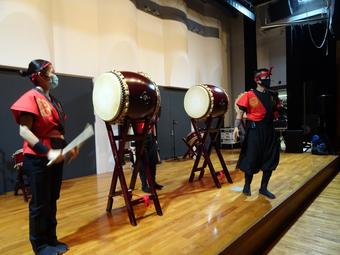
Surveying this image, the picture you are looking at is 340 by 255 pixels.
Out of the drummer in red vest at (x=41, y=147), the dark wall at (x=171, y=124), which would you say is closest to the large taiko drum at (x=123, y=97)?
the drummer in red vest at (x=41, y=147)

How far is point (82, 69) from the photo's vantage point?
14.1 ft

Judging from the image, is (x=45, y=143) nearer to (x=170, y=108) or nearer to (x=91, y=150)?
(x=91, y=150)

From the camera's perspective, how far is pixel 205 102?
3338 millimetres

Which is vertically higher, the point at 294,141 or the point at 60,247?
the point at 294,141

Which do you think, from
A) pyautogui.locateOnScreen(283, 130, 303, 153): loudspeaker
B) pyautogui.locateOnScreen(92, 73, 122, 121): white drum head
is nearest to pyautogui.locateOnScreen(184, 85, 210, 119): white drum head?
pyautogui.locateOnScreen(92, 73, 122, 121): white drum head

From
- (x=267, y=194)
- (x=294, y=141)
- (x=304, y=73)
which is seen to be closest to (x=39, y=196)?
(x=267, y=194)

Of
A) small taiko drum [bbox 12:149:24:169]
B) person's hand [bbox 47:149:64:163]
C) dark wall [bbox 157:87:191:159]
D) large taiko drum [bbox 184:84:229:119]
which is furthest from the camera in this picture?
dark wall [bbox 157:87:191:159]

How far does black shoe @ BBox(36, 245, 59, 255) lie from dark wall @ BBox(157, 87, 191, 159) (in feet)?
13.4

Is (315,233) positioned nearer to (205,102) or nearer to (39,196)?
(205,102)

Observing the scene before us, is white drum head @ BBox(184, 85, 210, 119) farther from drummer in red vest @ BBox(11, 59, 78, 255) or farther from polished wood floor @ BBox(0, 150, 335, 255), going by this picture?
drummer in red vest @ BBox(11, 59, 78, 255)

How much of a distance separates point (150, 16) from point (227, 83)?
349 centimetres

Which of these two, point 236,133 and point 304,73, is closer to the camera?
point 236,133

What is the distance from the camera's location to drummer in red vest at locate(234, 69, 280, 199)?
8.85 feet

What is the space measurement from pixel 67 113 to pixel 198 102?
2098 mm
